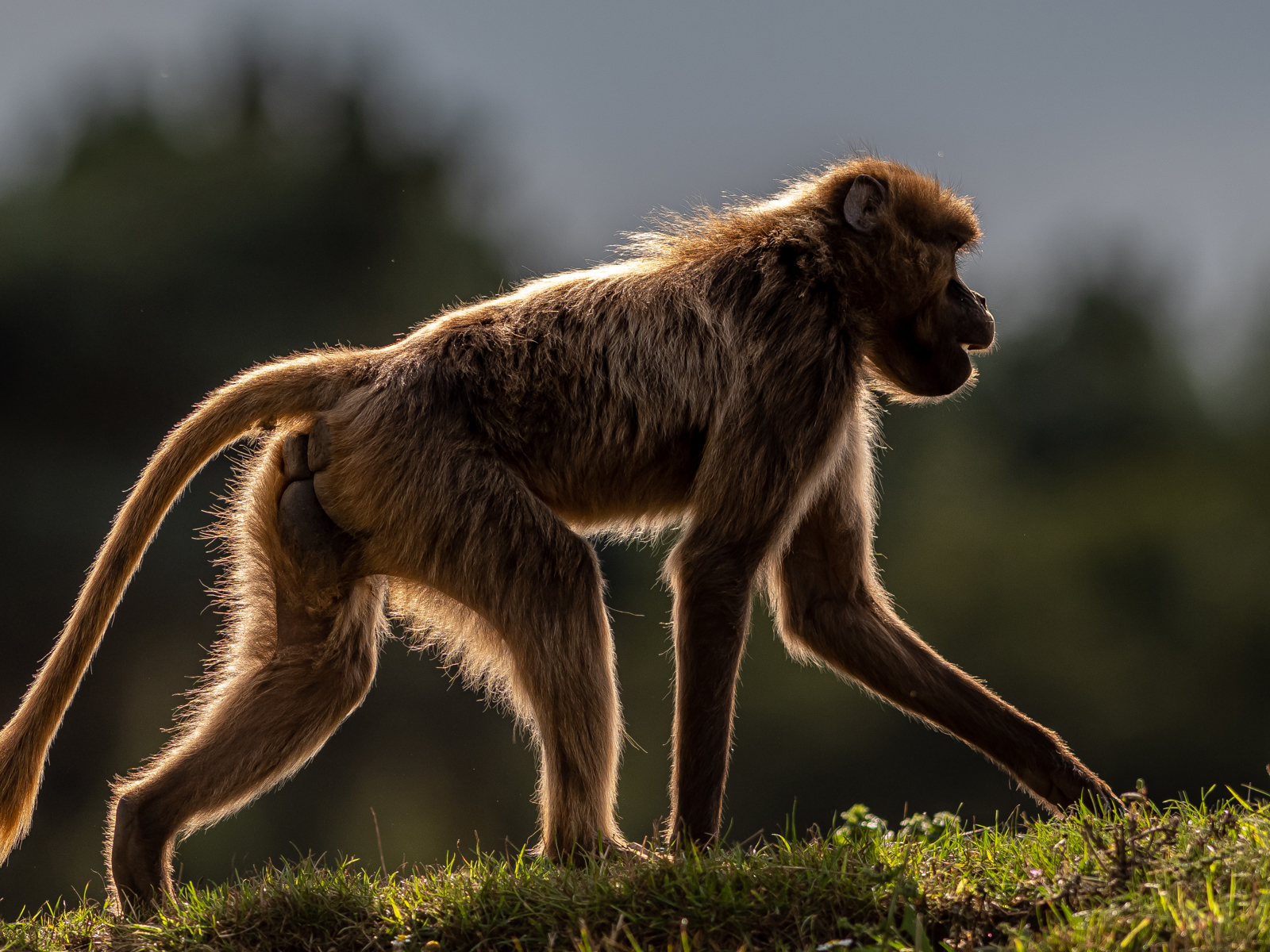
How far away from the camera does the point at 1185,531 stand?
29.4 meters

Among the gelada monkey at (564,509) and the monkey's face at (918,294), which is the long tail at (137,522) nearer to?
the gelada monkey at (564,509)

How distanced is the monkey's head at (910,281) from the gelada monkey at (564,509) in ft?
0.03

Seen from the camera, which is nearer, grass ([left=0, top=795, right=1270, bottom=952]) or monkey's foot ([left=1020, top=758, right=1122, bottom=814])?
grass ([left=0, top=795, right=1270, bottom=952])

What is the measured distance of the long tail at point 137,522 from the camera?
11.7 feet

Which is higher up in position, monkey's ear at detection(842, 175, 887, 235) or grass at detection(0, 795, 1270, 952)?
monkey's ear at detection(842, 175, 887, 235)

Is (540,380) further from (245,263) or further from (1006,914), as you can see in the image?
(245,263)

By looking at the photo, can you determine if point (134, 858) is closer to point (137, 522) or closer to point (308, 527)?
point (137, 522)

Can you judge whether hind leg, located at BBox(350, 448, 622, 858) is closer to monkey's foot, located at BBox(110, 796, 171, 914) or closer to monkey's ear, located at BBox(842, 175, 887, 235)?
monkey's foot, located at BBox(110, 796, 171, 914)

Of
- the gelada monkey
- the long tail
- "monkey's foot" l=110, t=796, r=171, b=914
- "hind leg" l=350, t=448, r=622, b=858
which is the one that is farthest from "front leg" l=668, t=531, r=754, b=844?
"monkey's foot" l=110, t=796, r=171, b=914

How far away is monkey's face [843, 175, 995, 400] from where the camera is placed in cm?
436

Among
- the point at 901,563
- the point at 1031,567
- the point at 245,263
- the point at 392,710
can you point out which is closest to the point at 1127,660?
the point at 1031,567

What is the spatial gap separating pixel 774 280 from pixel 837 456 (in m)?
0.66

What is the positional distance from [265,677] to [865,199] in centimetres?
269

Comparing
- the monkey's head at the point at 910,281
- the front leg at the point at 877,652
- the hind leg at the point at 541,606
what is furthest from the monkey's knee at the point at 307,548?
the monkey's head at the point at 910,281
